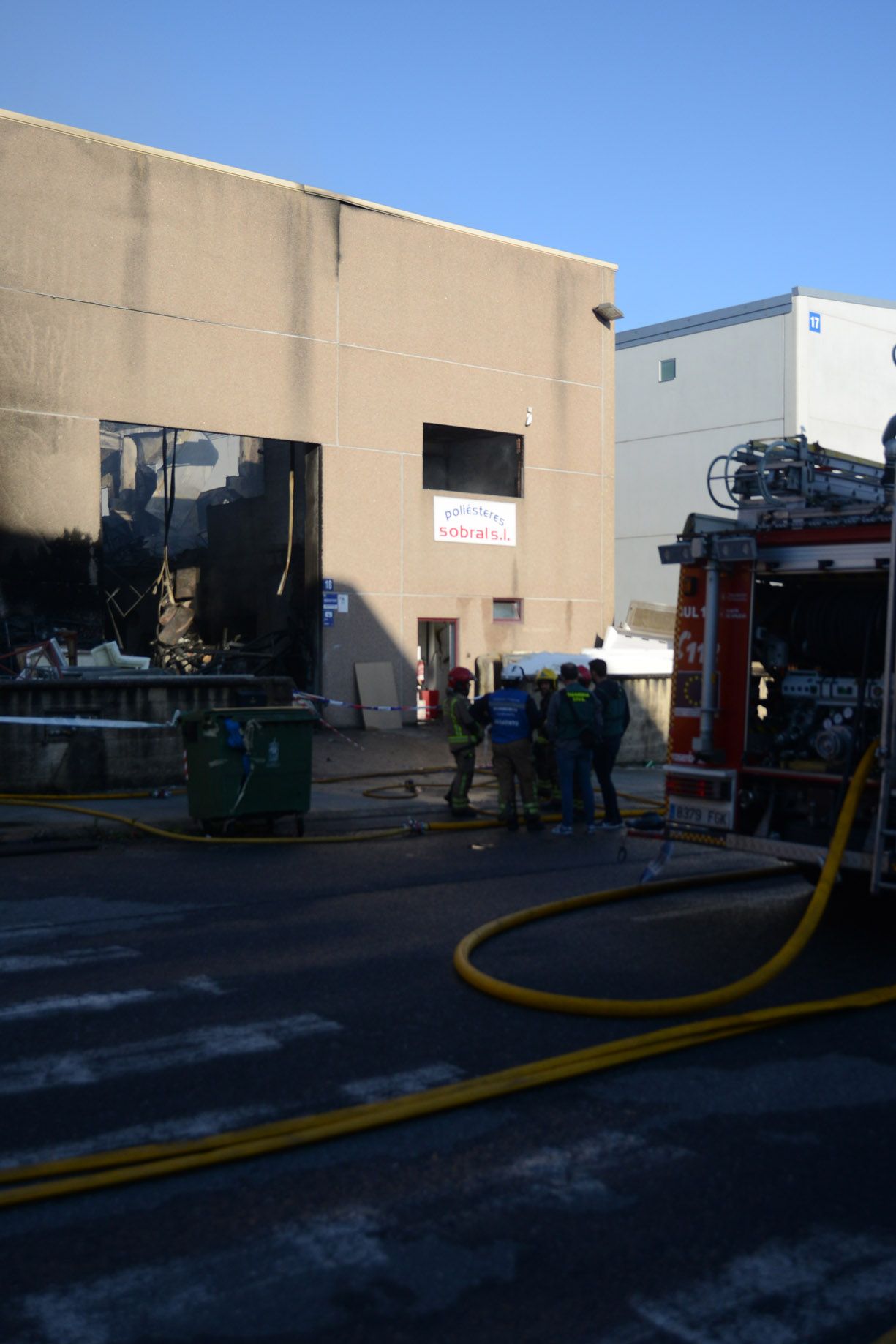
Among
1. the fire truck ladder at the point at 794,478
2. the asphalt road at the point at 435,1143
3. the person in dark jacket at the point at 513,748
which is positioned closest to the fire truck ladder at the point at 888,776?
the asphalt road at the point at 435,1143

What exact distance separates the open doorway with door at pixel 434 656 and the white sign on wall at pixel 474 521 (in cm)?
173

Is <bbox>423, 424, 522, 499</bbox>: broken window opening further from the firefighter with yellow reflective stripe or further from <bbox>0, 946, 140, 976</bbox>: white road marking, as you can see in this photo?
<bbox>0, 946, 140, 976</bbox>: white road marking

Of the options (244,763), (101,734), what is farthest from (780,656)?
(101,734)

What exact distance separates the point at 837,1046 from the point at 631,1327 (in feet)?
8.95

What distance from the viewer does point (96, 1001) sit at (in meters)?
6.30

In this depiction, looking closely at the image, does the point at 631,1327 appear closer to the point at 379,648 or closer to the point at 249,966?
the point at 249,966

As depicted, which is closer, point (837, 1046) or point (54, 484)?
point (837, 1046)

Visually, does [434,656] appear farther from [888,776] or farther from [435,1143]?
[435,1143]

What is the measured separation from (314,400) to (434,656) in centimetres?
561

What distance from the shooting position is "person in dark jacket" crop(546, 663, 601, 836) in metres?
12.8

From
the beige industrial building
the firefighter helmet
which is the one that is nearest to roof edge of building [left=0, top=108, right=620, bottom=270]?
the beige industrial building

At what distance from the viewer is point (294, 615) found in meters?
25.0

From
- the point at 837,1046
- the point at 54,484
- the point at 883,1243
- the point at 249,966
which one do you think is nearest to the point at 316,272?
the point at 54,484

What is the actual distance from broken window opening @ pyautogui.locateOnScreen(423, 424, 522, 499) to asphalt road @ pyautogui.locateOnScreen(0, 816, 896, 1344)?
61.3ft
